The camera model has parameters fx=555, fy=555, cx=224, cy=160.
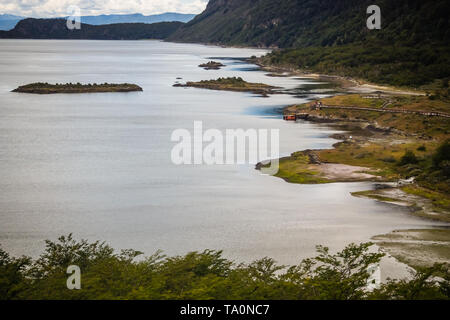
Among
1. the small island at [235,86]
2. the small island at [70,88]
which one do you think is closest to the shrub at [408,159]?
the small island at [235,86]

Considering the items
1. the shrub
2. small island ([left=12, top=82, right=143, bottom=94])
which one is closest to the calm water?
the shrub

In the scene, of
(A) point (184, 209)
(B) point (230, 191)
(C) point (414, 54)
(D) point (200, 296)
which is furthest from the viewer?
(C) point (414, 54)

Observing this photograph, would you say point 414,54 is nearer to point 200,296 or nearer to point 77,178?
point 77,178

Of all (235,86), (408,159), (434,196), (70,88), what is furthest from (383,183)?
(70,88)

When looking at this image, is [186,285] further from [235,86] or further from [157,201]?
[235,86]

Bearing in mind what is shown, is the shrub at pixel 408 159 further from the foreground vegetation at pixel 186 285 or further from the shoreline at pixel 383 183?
the foreground vegetation at pixel 186 285

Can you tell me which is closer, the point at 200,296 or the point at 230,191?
the point at 200,296

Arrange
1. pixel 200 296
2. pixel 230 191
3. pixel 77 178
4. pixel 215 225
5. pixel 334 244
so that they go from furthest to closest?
1. pixel 77 178
2. pixel 230 191
3. pixel 215 225
4. pixel 334 244
5. pixel 200 296

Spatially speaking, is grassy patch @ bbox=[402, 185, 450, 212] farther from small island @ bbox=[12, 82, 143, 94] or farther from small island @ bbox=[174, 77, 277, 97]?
small island @ bbox=[12, 82, 143, 94]
